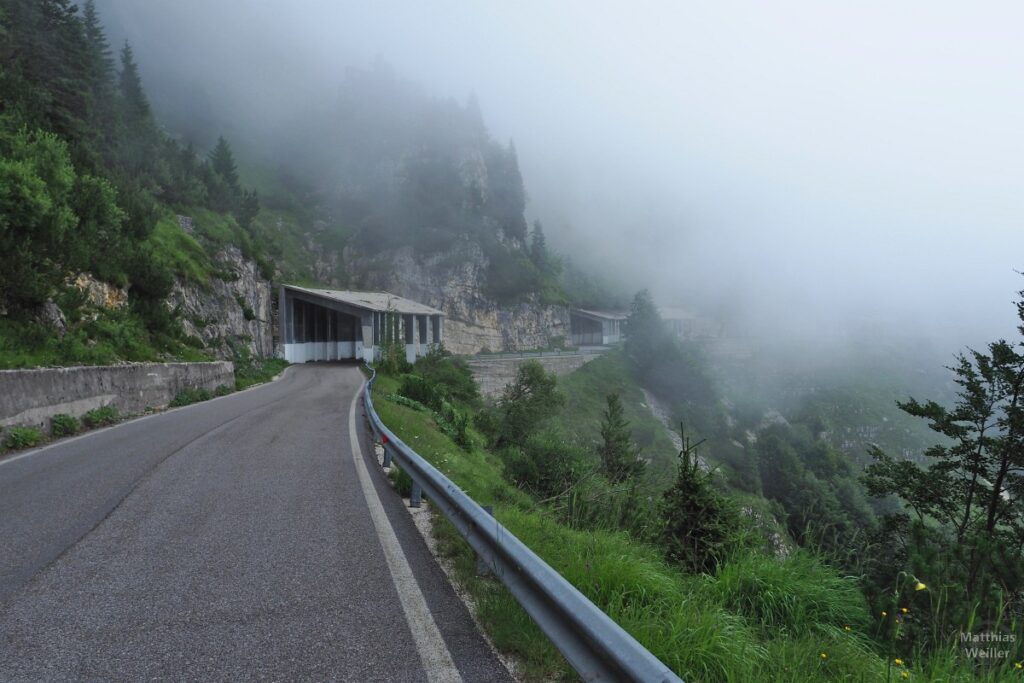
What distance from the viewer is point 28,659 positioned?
2865mm

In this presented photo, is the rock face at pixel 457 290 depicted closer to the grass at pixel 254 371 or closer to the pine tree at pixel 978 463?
the grass at pixel 254 371

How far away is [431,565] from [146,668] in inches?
80.3

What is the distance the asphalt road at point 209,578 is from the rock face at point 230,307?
23.2m

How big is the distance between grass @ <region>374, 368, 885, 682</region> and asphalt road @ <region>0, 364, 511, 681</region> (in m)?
0.24

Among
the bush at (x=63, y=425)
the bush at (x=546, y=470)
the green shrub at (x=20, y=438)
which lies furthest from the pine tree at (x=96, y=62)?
the bush at (x=546, y=470)

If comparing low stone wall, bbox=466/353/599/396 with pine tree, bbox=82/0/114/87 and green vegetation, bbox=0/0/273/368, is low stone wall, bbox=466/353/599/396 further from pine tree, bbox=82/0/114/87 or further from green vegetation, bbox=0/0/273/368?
pine tree, bbox=82/0/114/87

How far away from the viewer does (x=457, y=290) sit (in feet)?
288

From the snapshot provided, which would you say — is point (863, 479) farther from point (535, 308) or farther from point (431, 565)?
point (535, 308)

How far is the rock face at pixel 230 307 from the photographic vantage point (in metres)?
29.5

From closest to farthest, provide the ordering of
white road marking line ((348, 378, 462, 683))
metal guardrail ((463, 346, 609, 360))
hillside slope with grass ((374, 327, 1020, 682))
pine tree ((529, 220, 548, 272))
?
white road marking line ((348, 378, 462, 683))
hillside slope with grass ((374, 327, 1020, 682))
metal guardrail ((463, 346, 609, 360))
pine tree ((529, 220, 548, 272))

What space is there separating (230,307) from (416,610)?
120 feet

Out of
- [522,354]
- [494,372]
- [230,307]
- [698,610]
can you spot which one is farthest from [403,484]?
[522,354]

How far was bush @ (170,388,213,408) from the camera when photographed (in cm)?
1799

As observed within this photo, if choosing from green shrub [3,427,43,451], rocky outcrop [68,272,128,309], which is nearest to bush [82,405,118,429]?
green shrub [3,427,43,451]
